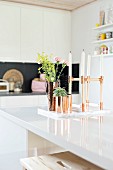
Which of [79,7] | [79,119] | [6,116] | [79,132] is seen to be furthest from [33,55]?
[79,132]

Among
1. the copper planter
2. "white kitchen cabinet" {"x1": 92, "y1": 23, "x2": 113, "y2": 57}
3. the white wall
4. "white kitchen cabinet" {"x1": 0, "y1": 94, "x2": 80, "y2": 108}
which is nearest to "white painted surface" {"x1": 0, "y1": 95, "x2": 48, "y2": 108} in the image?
"white kitchen cabinet" {"x1": 0, "y1": 94, "x2": 80, "y2": 108}

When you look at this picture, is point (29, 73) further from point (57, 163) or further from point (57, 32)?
point (57, 163)

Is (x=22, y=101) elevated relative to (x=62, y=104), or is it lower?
lower

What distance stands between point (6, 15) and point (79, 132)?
3079mm

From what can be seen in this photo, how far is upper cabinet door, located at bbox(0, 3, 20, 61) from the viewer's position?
3965 mm

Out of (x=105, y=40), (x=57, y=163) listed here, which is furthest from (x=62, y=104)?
(x=105, y=40)

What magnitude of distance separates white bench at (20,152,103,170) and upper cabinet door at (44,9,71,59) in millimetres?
2886

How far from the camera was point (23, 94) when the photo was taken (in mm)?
3797

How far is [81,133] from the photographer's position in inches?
52.0

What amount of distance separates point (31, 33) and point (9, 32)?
36cm

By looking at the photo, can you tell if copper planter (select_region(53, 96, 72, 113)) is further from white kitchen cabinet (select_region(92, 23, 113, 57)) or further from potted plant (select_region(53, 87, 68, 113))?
white kitchen cabinet (select_region(92, 23, 113, 57))

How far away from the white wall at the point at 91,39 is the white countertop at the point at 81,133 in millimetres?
1719

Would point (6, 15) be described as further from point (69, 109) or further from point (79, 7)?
point (69, 109)

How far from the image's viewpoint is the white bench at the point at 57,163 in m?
1.48
